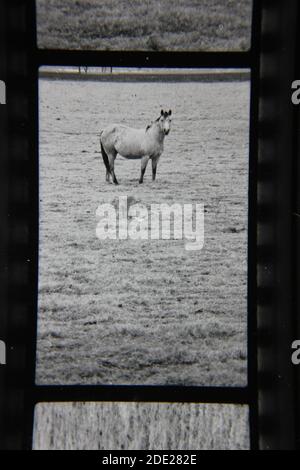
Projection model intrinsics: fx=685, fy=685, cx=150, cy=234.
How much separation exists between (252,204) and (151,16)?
0.89 meters

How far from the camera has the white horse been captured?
292 cm

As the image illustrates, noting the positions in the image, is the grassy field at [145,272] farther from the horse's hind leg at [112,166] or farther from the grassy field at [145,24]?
the grassy field at [145,24]

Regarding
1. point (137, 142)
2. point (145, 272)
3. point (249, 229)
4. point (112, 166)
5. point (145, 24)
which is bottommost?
point (145, 272)

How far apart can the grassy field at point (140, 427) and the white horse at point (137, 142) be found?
1.00 meters

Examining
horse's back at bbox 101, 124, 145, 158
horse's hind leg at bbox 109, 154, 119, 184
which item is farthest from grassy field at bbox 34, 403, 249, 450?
horse's back at bbox 101, 124, 145, 158

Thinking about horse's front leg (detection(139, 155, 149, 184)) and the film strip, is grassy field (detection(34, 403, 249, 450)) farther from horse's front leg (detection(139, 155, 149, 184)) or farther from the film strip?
Result: horse's front leg (detection(139, 155, 149, 184))

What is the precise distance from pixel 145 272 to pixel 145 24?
105 centimetres

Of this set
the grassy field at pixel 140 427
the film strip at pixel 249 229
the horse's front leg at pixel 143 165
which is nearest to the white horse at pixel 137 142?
the horse's front leg at pixel 143 165

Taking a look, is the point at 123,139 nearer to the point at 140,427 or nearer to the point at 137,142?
the point at 137,142

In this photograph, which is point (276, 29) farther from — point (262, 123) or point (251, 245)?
point (251, 245)

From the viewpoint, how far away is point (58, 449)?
297 cm

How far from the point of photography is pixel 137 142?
297 cm

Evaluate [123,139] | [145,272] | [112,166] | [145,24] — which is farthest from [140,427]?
[145,24]
